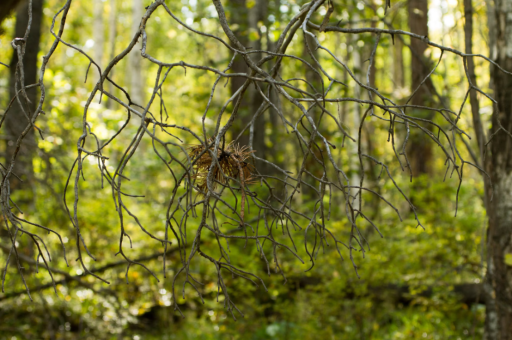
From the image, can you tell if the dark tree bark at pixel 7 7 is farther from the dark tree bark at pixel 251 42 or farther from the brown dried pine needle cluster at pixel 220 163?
the dark tree bark at pixel 251 42

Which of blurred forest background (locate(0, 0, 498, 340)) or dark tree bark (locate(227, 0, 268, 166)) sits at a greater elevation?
dark tree bark (locate(227, 0, 268, 166))

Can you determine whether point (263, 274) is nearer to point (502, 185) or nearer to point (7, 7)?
point (502, 185)

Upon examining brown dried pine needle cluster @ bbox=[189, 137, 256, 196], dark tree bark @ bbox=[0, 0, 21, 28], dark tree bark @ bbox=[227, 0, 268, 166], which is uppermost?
dark tree bark @ bbox=[227, 0, 268, 166]

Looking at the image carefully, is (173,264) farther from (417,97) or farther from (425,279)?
(417,97)

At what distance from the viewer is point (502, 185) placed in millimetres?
3020

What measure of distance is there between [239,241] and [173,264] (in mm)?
1299

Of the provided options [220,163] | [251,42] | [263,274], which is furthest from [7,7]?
[251,42]

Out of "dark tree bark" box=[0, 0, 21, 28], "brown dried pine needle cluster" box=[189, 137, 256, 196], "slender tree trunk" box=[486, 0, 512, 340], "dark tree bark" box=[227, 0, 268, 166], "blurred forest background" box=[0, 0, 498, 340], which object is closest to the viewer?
"brown dried pine needle cluster" box=[189, 137, 256, 196]

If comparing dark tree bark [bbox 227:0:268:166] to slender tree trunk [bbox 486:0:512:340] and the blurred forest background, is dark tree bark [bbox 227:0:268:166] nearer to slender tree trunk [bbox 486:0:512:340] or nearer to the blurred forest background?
the blurred forest background

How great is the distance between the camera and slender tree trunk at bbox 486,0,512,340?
2.99 metres

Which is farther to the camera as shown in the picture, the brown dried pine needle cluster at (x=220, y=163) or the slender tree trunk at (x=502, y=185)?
the slender tree trunk at (x=502, y=185)

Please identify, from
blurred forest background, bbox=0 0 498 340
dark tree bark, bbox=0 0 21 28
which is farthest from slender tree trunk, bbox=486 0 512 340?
dark tree bark, bbox=0 0 21 28

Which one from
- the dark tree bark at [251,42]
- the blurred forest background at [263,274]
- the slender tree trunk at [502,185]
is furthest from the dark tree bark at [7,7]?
the dark tree bark at [251,42]

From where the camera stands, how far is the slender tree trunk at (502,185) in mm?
2992
